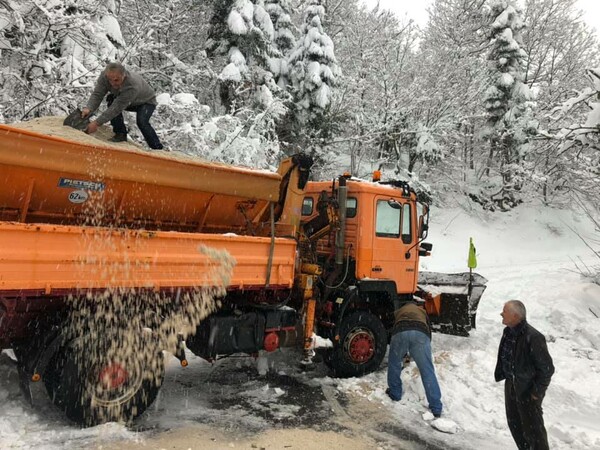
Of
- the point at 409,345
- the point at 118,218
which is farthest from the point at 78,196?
the point at 409,345

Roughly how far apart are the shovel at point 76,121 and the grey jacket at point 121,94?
150 millimetres

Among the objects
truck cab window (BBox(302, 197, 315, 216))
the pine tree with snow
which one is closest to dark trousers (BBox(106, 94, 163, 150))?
truck cab window (BBox(302, 197, 315, 216))

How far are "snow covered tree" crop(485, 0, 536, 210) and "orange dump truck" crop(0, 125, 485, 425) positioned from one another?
60.9 ft

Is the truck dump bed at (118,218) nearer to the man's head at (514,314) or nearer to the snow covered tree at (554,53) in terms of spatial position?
the man's head at (514,314)

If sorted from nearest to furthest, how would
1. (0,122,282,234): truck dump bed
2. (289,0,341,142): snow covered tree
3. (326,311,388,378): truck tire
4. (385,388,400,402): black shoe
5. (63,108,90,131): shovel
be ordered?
(0,122,282,234): truck dump bed → (63,108,90,131): shovel → (385,388,400,402): black shoe → (326,311,388,378): truck tire → (289,0,341,142): snow covered tree

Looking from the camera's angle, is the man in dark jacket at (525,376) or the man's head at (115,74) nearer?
the man in dark jacket at (525,376)

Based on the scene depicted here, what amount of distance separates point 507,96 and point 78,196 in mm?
23564

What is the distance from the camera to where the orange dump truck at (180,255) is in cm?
404

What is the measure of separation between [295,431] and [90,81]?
20.4ft

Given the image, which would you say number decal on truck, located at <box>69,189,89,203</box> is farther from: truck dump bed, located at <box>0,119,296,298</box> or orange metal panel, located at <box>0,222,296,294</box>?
orange metal panel, located at <box>0,222,296,294</box>

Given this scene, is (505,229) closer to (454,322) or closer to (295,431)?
(454,322)

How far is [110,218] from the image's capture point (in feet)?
16.2

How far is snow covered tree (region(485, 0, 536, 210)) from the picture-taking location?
23.2 meters

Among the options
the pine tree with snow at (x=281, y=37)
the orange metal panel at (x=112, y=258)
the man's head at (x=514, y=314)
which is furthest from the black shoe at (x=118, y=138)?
the pine tree with snow at (x=281, y=37)
